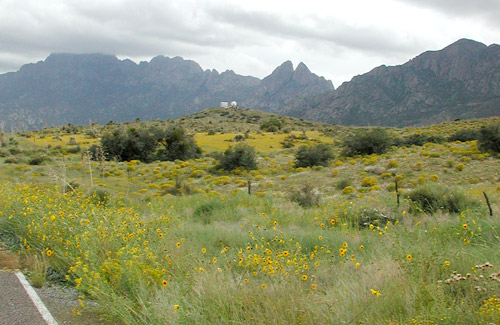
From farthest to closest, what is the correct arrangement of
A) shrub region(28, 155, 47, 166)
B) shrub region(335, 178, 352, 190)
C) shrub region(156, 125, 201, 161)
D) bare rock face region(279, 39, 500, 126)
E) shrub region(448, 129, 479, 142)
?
bare rock face region(279, 39, 500, 126) → shrub region(156, 125, 201, 161) → shrub region(28, 155, 47, 166) → shrub region(448, 129, 479, 142) → shrub region(335, 178, 352, 190)

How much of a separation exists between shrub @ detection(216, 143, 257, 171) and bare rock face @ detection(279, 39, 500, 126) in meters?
84.7

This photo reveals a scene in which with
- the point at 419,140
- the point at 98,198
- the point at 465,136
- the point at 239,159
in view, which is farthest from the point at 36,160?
the point at 465,136

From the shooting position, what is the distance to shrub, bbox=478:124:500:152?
25562 millimetres

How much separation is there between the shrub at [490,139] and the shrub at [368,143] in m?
8.13

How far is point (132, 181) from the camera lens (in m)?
29.5

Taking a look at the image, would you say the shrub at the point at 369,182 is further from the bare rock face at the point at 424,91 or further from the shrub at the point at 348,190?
the bare rock face at the point at 424,91

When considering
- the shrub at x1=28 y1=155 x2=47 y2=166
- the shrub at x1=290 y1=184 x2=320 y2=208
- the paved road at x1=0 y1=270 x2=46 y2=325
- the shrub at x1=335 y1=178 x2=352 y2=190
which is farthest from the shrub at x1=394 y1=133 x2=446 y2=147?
the paved road at x1=0 y1=270 x2=46 y2=325

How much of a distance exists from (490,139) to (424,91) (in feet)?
350

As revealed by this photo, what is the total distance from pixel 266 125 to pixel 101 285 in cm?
6777

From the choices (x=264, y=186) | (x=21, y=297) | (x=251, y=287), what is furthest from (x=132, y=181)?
(x=251, y=287)

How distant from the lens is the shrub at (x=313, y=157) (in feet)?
101

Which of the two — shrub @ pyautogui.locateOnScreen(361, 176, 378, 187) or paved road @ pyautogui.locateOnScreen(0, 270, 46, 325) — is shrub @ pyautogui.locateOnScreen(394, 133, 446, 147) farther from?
paved road @ pyautogui.locateOnScreen(0, 270, 46, 325)

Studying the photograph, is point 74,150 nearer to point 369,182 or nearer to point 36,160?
point 36,160

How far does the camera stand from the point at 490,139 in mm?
25969
